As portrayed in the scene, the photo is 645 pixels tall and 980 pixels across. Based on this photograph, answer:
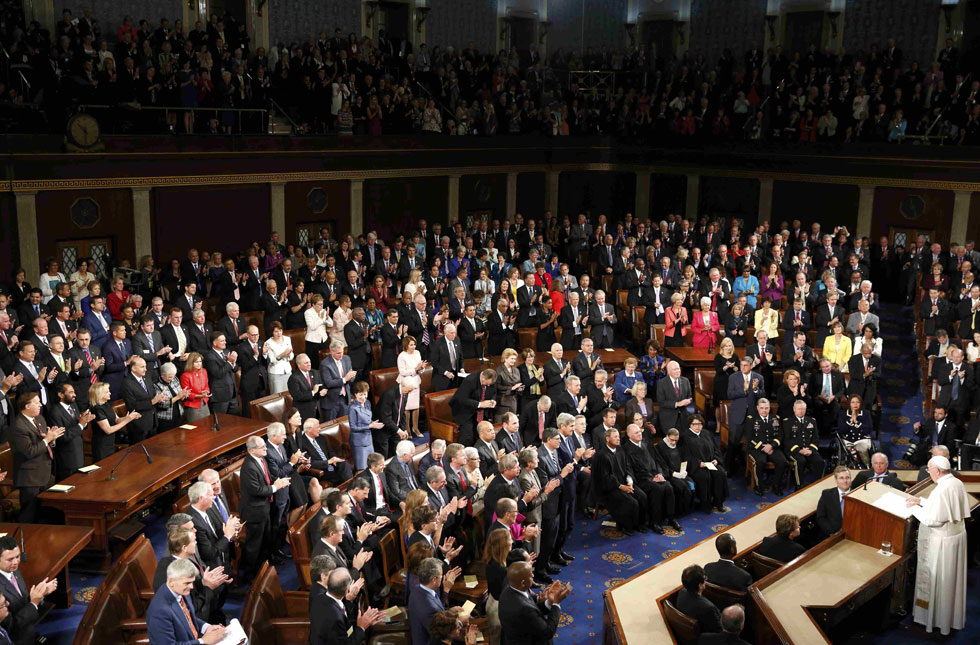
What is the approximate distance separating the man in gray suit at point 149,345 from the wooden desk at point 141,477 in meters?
1.28

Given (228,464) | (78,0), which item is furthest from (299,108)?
(228,464)

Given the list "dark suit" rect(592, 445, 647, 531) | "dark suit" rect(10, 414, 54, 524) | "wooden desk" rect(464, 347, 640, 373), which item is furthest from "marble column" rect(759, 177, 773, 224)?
"dark suit" rect(10, 414, 54, 524)

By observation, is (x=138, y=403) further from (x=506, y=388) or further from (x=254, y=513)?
(x=506, y=388)

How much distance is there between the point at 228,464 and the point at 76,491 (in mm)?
1631

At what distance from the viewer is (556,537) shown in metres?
9.32

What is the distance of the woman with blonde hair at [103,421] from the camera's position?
938cm

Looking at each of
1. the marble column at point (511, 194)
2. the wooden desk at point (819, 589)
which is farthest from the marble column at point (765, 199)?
the wooden desk at point (819, 589)

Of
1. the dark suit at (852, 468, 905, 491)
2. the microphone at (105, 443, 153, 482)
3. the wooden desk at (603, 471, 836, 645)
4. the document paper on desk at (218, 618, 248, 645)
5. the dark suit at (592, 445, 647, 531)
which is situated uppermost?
the microphone at (105, 443, 153, 482)

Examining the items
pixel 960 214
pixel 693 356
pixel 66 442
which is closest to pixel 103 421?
pixel 66 442

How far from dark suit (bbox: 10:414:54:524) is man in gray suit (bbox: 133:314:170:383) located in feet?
7.68

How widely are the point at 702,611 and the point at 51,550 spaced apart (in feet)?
17.3

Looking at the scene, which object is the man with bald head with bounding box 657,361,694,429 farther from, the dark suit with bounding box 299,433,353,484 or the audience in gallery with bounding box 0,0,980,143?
the audience in gallery with bounding box 0,0,980,143

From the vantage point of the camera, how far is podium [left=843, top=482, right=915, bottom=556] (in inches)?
330

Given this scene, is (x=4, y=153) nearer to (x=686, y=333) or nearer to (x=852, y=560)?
(x=686, y=333)
